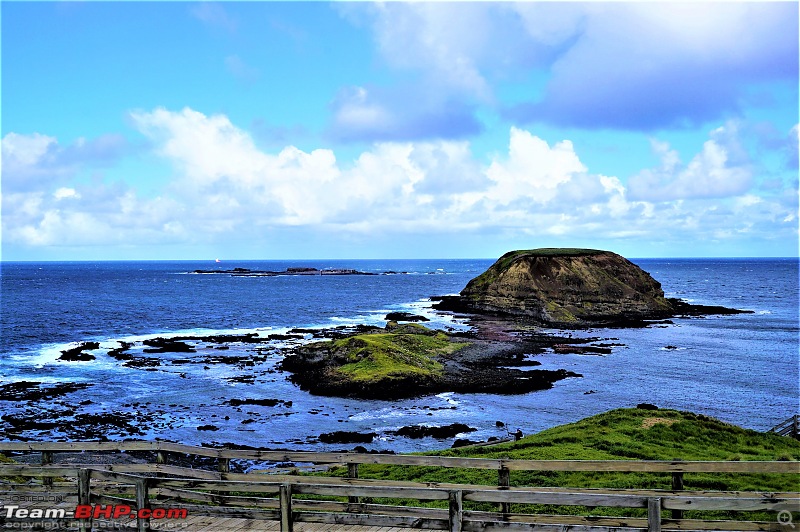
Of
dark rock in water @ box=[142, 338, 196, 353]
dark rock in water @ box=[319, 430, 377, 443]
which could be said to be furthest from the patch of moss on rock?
dark rock in water @ box=[142, 338, 196, 353]

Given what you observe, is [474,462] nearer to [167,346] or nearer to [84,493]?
[84,493]

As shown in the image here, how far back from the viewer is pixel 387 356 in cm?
5203

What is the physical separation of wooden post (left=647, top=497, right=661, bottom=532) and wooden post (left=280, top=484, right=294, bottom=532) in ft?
19.2

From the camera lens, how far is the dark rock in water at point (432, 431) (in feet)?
122

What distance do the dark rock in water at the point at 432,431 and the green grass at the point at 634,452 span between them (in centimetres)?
1195

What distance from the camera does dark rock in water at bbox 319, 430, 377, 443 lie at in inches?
1422

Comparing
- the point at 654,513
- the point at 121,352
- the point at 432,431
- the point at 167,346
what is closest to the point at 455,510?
the point at 654,513

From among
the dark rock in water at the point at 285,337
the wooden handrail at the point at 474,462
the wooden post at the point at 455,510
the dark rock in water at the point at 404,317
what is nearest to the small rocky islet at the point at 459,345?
the dark rock in water at the point at 404,317

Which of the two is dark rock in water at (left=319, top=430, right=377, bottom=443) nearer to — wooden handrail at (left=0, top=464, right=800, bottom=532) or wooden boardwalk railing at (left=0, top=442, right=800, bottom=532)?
wooden boardwalk railing at (left=0, top=442, right=800, bottom=532)

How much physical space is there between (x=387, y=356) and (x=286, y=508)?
41769 mm

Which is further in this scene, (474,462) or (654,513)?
(474,462)

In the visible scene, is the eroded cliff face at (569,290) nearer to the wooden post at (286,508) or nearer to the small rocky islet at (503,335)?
the small rocky islet at (503,335)

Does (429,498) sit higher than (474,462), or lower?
higher

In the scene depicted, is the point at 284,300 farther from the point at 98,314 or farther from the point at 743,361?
the point at 743,361
